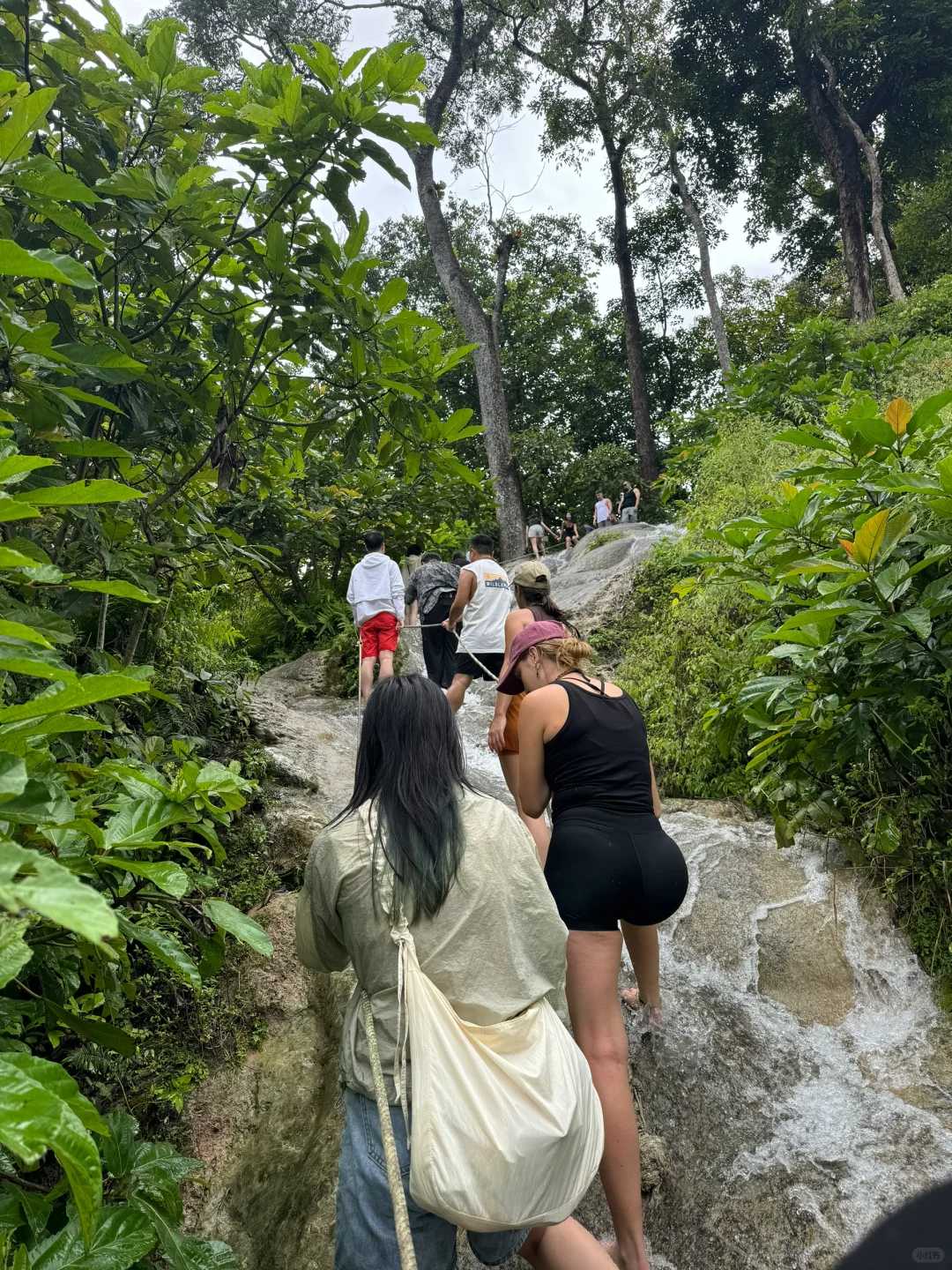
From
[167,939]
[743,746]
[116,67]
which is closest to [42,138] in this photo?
[116,67]

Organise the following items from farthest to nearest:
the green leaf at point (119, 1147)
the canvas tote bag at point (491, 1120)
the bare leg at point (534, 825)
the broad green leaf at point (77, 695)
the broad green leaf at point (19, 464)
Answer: the bare leg at point (534, 825) < the green leaf at point (119, 1147) < the canvas tote bag at point (491, 1120) < the broad green leaf at point (19, 464) < the broad green leaf at point (77, 695)

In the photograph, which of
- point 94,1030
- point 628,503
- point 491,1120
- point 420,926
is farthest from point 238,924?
point 628,503

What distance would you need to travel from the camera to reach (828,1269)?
113 inches

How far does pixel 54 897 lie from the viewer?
775 mm

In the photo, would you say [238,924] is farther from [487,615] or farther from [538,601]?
[487,615]

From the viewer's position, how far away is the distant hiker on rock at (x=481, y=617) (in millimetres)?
6480

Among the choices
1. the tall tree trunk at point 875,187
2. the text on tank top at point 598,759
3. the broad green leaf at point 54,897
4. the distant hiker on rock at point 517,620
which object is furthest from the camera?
the tall tree trunk at point 875,187

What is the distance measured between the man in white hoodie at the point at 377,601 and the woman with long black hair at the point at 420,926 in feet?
19.1

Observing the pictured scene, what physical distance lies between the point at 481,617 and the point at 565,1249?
4.67 m

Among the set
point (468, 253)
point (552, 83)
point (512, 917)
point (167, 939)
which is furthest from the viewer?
point (468, 253)

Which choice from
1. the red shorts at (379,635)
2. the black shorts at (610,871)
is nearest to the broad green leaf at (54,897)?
the black shorts at (610,871)

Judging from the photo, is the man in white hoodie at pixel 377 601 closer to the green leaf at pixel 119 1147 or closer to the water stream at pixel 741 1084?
the water stream at pixel 741 1084

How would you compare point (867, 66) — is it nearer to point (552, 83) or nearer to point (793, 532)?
point (552, 83)

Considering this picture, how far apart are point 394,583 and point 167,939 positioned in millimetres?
6615
